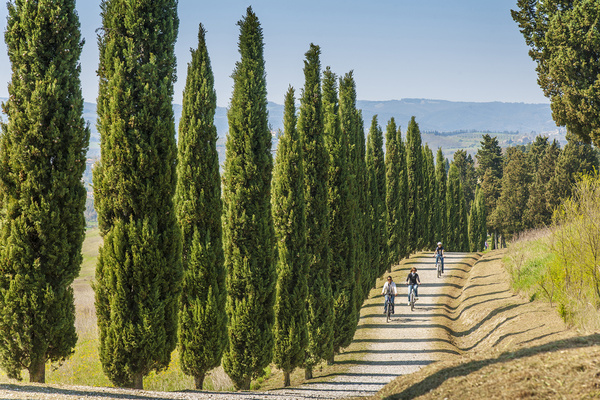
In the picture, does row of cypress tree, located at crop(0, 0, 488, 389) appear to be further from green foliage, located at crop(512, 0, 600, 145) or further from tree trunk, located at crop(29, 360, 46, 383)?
green foliage, located at crop(512, 0, 600, 145)

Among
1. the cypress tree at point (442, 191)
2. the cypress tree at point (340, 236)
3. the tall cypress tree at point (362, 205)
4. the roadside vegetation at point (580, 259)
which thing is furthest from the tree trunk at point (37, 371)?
the cypress tree at point (442, 191)

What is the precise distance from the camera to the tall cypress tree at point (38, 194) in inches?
357

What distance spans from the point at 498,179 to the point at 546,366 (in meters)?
69.1

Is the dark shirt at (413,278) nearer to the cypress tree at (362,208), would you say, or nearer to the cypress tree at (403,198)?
the cypress tree at (362,208)

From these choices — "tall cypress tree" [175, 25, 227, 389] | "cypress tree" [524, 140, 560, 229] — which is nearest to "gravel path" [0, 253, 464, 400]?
"tall cypress tree" [175, 25, 227, 389]

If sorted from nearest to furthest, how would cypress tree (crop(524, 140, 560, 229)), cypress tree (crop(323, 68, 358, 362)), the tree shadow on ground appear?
the tree shadow on ground, cypress tree (crop(323, 68, 358, 362)), cypress tree (crop(524, 140, 560, 229))

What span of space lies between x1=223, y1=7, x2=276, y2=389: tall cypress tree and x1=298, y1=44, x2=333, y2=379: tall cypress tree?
8.59 feet

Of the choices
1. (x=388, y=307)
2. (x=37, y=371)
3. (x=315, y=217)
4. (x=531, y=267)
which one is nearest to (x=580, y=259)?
(x=315, y=217)

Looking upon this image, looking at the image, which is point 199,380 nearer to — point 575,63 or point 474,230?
point 575,63

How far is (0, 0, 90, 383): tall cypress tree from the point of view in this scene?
29.8 feet

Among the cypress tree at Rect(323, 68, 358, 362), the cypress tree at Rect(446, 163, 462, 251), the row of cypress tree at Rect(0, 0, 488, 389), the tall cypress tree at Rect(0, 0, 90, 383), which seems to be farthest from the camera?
the cypress tree at Rect(446, 163, 462, 251)

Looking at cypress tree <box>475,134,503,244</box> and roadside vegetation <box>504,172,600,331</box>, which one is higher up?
cypress tree <box>475,134,503,244</box>

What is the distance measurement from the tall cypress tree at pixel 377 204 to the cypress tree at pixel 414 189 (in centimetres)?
793

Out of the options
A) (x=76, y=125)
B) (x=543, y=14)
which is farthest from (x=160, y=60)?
(x=543, y=14)
